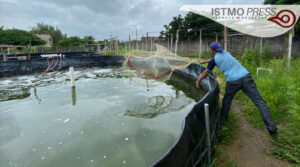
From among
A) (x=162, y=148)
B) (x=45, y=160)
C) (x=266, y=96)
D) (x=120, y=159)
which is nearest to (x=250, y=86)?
(x=266, y=96)

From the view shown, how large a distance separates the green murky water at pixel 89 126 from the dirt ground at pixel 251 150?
113 centimetres

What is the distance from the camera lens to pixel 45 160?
2.95m

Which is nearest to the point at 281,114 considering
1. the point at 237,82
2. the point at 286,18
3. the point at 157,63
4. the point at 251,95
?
the point at 251,95

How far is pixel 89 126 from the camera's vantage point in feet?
13.6

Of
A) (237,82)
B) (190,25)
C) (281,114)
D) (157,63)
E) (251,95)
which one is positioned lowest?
(281,114)

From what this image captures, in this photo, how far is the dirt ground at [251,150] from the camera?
2473 mm

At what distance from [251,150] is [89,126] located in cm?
342

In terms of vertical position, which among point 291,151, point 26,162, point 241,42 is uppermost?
point 241,42

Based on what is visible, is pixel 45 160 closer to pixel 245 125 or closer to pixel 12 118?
pixel 12 118

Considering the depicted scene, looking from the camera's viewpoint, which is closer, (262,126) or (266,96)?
(262,126)

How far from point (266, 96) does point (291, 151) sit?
6.26ft

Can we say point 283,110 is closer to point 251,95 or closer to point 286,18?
point 251,95

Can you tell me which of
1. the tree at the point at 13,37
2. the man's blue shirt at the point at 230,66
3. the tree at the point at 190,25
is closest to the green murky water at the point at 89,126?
the man's blue shirt at the point at 230,66

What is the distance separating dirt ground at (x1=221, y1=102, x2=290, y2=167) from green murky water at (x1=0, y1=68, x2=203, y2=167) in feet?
3.70
